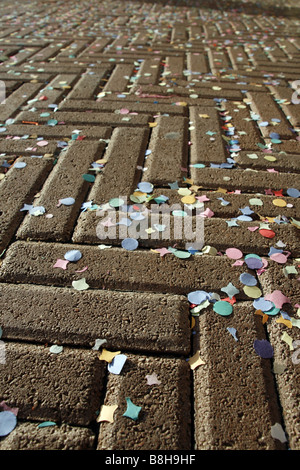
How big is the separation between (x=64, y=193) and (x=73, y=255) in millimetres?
495

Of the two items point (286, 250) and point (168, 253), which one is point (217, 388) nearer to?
point (168, 253)

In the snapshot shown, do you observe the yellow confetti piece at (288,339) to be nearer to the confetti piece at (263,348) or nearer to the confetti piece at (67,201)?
the confetti piece at (263,348)

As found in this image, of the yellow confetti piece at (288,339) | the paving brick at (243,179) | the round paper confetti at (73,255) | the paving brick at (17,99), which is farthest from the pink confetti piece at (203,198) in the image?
the paving brick at (17,99)

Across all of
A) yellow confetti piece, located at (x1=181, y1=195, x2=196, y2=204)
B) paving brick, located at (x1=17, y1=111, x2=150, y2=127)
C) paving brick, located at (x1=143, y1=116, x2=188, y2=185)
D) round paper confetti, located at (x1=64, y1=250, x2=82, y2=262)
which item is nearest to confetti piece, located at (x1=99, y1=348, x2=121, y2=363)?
round paper confetti, located at (x1=64, y1=250, x2=82, y2=262)

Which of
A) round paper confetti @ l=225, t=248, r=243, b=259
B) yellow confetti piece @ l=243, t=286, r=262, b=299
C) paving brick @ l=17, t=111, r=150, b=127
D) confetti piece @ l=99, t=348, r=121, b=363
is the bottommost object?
confetti piece @ l=99, t=348, r=121, b=363

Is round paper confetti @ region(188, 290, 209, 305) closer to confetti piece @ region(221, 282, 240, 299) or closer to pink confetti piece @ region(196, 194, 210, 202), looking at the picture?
confetti piece @ region(221, 282, 240, 299)

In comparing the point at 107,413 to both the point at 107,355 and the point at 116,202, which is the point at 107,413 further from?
the point at 116,202

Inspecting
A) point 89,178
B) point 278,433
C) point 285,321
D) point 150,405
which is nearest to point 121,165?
point 89,178

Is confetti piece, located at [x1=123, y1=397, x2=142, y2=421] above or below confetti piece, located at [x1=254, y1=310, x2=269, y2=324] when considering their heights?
below

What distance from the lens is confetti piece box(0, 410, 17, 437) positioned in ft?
3.54

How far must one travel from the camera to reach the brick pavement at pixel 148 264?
3.73ft

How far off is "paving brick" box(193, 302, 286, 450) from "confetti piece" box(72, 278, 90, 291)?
473 mm

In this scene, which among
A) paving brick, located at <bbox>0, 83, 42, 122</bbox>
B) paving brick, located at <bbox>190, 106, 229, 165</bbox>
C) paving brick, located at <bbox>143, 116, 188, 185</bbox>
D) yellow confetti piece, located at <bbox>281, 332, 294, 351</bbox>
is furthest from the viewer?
paving brick, located at <bbox>0, 83, 42, 122</bbox>

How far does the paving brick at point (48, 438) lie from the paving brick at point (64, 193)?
84 cm
